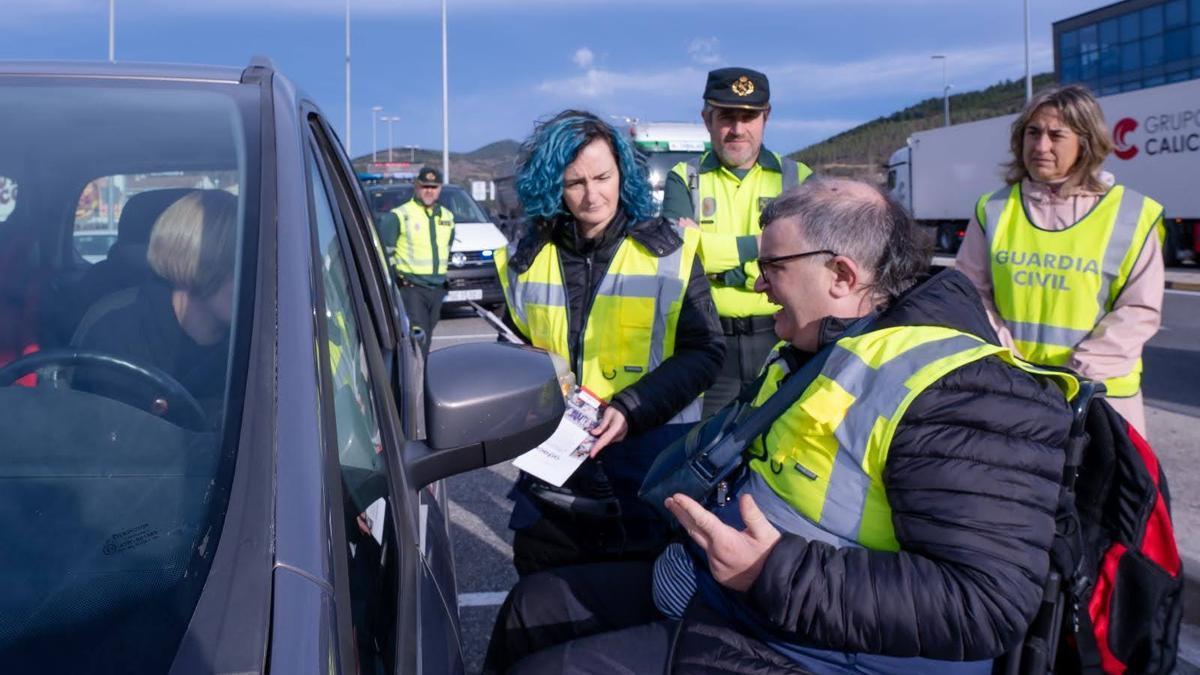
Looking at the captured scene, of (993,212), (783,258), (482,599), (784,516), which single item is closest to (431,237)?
(482,599)

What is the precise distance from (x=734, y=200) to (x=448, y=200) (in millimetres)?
10822

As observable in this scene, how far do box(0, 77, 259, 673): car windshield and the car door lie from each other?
169mm

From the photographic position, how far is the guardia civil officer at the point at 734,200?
360cm

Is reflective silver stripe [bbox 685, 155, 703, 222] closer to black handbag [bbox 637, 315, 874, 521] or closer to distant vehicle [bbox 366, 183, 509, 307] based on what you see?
black handbag [bbox 637, 315, 874, 521]

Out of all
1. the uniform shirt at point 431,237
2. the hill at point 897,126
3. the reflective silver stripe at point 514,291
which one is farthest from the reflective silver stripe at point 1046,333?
the hill at point 897,126

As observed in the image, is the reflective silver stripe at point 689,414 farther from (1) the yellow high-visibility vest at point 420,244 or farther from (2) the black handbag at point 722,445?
(1) the yellow high-visibility vest at point 420,244

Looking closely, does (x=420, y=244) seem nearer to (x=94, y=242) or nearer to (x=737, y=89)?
(x=737, y=89)

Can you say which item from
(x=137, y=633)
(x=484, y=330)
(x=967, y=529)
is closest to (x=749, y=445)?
(x=967, y=529)

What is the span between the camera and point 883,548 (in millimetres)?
1922

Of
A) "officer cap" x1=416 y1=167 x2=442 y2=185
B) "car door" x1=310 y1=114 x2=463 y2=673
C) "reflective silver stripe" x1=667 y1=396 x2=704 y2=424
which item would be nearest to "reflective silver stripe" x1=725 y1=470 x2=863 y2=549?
Result: "car door" x1=310 y1=114 x2=463 y2=673

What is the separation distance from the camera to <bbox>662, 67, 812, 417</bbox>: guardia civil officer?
360 cm

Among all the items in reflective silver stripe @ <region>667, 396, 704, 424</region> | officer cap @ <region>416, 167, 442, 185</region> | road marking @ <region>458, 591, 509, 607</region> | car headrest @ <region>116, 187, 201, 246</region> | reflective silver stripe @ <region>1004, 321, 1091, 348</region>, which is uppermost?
officer cap @ <region>416, 167, 442, 185</region>

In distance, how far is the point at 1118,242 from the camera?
3.18 m

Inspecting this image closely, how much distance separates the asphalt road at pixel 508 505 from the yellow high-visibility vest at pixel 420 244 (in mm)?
3431
